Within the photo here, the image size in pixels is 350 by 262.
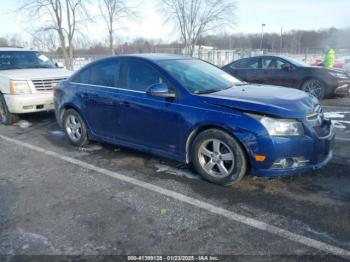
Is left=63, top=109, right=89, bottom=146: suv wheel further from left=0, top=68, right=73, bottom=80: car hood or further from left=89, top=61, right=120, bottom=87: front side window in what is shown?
left=0, top=68, right=73, bottom=80: car hood

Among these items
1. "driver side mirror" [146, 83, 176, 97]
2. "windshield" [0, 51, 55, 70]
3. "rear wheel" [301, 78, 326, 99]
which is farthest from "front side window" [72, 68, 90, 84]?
"rear wheel" [301, 78, 326, 99]

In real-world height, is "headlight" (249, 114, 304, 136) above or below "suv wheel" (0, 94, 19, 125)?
above

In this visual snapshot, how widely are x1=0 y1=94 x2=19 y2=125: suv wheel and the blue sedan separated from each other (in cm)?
315

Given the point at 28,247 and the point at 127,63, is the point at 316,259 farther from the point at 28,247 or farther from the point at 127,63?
the point at 127,63

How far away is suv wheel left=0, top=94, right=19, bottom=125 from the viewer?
7.90 meters

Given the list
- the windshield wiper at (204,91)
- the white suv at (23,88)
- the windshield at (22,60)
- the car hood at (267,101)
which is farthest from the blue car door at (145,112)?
the windshield at (22,60)

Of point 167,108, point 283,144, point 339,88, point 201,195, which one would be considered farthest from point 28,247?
point 339,88

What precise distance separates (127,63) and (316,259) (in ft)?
11.7

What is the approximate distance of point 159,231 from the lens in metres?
3.19

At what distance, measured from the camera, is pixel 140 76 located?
486 cm

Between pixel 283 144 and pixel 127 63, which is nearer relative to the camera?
pixel 283 144

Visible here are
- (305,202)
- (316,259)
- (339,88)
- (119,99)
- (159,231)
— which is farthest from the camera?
(339,88)

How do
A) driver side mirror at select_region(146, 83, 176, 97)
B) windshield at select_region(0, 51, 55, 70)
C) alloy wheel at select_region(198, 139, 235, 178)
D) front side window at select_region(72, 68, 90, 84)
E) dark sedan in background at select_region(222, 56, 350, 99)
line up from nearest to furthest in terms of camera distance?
alloy wheel at select_region(198, 139, 235, 178) → driver side mirror at select_region(146, 83, 176, 97) → front side window at select_region(72, 68, 90, 84) → windshield at select_region(0, 51, 55, 70) → dark sedan in background at select_region(222, 56, 350, 99)

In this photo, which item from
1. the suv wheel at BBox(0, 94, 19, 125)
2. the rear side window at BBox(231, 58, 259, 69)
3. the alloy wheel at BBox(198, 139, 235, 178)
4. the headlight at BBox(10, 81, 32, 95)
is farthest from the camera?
the rear side window at BBox(231, 58, 259, 69)
